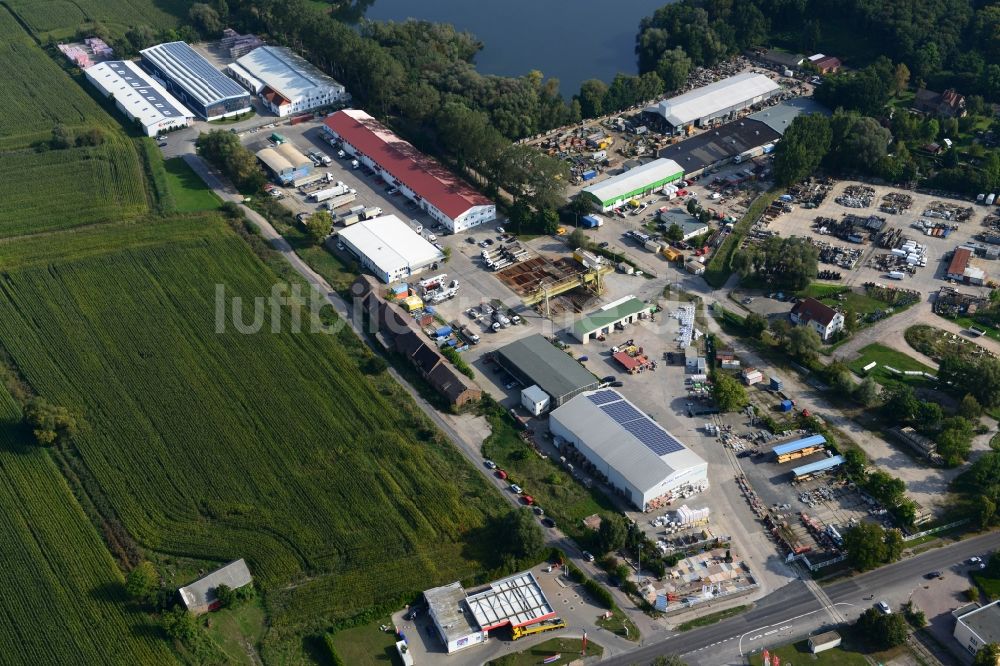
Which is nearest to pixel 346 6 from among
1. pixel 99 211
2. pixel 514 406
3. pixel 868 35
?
pixel 99 211

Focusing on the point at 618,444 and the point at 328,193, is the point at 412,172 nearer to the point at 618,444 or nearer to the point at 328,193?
the point at 328,193

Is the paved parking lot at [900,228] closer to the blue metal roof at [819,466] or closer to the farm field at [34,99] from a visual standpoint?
the blue metal roof at [819,466]

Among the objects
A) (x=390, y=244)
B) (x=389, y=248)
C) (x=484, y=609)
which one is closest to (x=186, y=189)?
(x=390, y=244)

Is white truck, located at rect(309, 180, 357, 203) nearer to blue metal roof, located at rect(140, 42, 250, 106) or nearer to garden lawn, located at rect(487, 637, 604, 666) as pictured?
blue metal roof, located at rect(140, 42, 250, 106)

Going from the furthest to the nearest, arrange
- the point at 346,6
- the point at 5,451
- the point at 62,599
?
the point at 346,6 < the point at 5,451 < the point at 62,599

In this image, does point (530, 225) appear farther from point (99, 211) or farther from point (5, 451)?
point (5, 451)

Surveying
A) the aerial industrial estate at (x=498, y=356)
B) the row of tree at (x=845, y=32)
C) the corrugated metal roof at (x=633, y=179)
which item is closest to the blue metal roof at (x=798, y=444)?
the aerial industrial estate at (x=498, y=356)

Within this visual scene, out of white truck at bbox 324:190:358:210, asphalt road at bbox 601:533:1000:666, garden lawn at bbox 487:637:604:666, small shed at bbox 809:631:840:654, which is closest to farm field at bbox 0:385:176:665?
garden lawn at bbox 487:637:604:666
